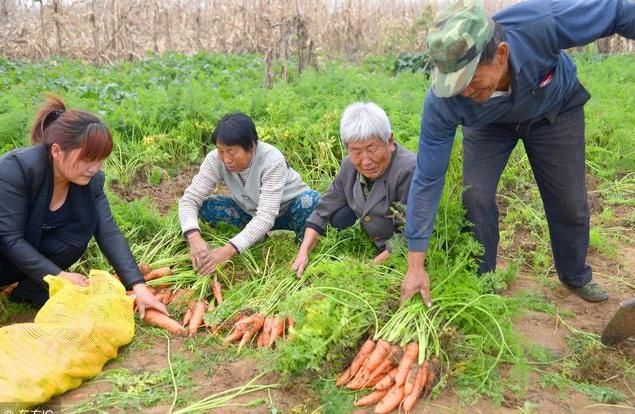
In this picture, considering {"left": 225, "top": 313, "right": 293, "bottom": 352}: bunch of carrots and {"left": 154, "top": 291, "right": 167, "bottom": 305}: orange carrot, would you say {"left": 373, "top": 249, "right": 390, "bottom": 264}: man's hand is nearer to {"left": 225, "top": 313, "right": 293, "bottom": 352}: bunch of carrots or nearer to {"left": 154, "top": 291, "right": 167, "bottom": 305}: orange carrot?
{"left": 225, "top": 313, "right": 293, "bottom": 352}: bunch of carrots

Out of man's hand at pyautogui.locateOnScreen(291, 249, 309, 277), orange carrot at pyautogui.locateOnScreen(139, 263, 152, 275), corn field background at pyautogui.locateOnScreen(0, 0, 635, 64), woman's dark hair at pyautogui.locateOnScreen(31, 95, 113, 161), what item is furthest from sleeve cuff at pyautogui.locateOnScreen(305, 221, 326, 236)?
corn field background at pyautogui.locateOnScreen(0, 0, 635, 64)

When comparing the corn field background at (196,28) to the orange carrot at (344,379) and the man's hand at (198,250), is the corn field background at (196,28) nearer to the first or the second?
the man's hand at (198,250)

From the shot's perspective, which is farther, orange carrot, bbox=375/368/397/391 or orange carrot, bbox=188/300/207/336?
orange carrot, bbox=188/300/207/336

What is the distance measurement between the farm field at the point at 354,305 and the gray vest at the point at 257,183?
0.27m

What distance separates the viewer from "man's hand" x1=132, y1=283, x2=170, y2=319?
3.53 meters

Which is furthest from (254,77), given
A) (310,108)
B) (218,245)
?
(218,245)

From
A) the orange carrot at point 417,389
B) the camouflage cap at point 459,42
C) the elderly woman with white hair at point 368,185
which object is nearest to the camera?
the camouflage cap at point 459,42

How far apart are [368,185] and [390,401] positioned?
5.00 ft

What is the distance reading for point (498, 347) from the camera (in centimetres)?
293

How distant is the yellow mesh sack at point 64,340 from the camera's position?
2680mm

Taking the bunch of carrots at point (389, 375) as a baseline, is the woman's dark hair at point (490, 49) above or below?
above

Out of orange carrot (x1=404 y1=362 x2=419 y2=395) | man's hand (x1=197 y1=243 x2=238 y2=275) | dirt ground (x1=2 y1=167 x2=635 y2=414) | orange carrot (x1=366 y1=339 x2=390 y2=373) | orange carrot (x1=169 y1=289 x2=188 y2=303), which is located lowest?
dirt ground (x1=2 y1=167 x2=635 y2=414)

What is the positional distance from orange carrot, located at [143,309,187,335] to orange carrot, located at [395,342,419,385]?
1364mm

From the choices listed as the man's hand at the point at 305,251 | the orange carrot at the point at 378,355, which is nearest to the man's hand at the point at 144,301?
the man's hand at the point at 305,251
